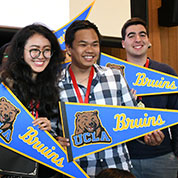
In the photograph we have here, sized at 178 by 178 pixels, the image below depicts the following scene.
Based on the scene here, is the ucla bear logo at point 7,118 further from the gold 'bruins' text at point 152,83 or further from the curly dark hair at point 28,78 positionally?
the gold 'bruins' text at point 152,83

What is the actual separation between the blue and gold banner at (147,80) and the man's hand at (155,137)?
1.51 feet

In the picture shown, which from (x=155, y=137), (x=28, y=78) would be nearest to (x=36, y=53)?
(x=28, y=78)

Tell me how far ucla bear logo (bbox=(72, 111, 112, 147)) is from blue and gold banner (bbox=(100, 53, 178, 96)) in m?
0.56

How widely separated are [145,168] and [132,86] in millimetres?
567

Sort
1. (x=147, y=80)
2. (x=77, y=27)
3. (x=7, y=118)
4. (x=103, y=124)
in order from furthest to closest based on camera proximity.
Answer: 1. (x=147, y=80)
2. (x=77, y=27)
3. (x=103, y=124)
4. (x=7, y=118)

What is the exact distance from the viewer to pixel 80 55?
1.73m

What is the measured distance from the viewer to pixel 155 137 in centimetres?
160

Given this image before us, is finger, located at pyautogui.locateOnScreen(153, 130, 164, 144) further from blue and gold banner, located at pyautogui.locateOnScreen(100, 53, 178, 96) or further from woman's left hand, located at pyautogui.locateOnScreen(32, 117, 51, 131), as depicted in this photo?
woman's left hand, located at pyautogui.locateOnScreen(32, 117, 51, 131)

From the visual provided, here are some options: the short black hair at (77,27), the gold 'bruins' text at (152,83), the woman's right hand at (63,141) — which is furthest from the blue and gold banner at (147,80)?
the woman's right hand at (63,141)

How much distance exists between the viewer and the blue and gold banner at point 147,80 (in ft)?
6.61

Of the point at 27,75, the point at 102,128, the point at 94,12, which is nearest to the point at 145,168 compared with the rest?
the point at 102,128

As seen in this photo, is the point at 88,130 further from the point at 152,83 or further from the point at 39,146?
the point at 152,83

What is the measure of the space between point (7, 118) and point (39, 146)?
0.72 feet

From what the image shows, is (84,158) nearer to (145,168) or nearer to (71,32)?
(145,168)
